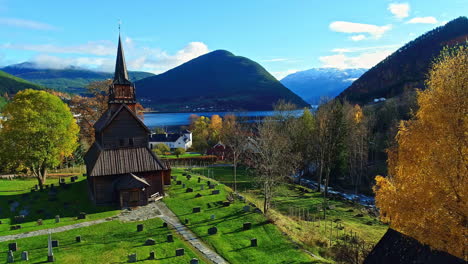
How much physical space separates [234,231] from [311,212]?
16880 millimetres

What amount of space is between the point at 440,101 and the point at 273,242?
51.8 feet

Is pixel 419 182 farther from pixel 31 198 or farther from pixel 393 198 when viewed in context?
pixel 31 198

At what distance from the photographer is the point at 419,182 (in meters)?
15.4

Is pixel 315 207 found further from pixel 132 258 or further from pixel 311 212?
pixel 132 258

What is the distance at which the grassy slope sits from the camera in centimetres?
3305

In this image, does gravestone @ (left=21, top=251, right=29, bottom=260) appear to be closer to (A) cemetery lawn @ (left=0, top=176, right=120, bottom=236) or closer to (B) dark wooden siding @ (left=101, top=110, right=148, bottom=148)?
(A) cemetery lawn @ (left=0, top=176, right=120, bottom=236)

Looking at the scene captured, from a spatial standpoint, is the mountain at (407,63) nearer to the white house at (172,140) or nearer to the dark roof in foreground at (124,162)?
the white house at (172,140)

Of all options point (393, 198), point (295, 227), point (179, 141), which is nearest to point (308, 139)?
point (295, 227)

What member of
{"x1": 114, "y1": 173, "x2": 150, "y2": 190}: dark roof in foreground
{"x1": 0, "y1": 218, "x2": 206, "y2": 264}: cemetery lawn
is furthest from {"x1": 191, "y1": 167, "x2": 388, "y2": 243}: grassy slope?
{"x1": 114, "y1": 173, "x2": 150, "y2": 190}: dark roof in foreground

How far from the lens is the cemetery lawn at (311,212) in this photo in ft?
97.7

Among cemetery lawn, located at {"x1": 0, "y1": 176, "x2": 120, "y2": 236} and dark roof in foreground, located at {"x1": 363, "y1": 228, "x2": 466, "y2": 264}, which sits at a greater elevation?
dark roof in foreground, located at {"x1": 363, "y1": 228, "x2": 466, "y2": 264}

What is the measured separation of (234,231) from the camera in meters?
26.3

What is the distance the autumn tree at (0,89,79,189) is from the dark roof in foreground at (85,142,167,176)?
886cm

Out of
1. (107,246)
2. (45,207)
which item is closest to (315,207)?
(107,246)
